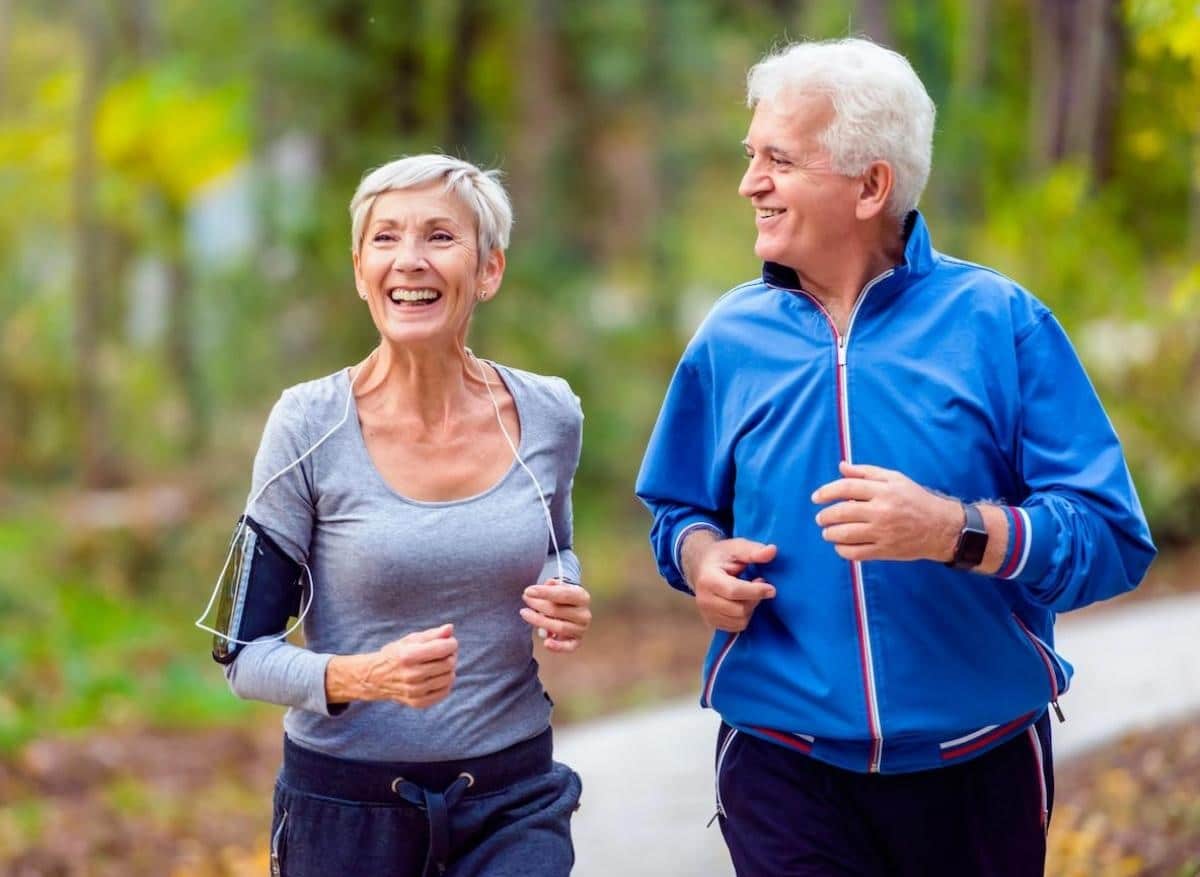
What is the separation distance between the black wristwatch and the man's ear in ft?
1.99

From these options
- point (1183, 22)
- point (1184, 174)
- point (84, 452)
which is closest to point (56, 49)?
point (84, 452)

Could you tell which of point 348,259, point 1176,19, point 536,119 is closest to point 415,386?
point 1176,19

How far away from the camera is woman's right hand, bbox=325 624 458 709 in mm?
2625

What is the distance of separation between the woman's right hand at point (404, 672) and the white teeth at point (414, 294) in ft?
1.97

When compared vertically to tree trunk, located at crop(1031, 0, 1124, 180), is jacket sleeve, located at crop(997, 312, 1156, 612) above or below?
below

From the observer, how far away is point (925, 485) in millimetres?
2779

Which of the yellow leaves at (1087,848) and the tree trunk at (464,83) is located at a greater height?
the tree trunk at (464,83)

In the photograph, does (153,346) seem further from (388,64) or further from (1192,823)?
(1192,823)

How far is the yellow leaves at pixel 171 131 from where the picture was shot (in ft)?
46.4

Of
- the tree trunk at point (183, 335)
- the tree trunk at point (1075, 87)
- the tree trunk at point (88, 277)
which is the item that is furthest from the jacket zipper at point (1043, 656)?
the tree trunk at point (183, 335)

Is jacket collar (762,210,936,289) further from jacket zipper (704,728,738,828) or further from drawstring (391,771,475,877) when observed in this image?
drawstring (391,771,475,877)

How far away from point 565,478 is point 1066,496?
96 cm

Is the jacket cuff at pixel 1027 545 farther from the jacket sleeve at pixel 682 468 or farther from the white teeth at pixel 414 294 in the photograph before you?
the white teeth at pixel 414 294

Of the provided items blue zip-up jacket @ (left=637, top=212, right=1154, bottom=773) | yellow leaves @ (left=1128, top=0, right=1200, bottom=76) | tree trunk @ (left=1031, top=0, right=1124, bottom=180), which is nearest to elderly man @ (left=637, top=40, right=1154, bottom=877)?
blue zip-up jacket @ (left=637, top=212, right=1154, bottom=773)
